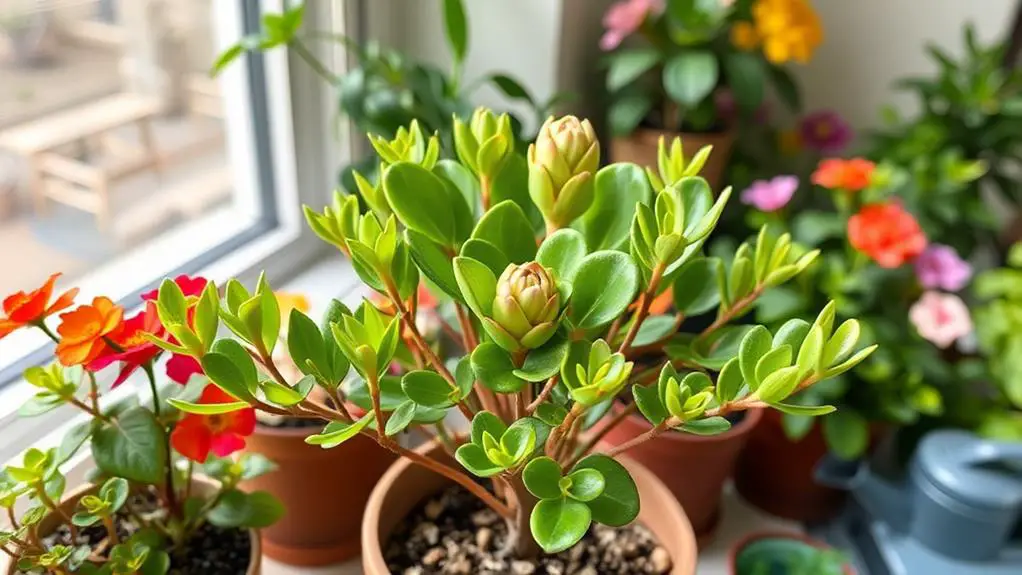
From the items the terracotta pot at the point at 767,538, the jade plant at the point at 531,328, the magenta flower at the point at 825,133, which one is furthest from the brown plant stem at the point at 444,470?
the magenta flower at the point at 825,133

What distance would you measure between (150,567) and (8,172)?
463 millimetres

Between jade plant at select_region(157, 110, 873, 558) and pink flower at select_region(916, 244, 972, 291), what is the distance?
568mm

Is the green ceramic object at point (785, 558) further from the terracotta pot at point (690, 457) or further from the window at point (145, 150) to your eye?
the window at point (145, 150)

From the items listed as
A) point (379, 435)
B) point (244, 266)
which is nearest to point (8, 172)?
point (244, 266)

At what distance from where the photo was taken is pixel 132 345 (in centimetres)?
61

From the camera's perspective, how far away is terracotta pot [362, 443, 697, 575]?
2.37ft

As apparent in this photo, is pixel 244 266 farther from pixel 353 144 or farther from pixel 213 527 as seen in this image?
pixel 213 527

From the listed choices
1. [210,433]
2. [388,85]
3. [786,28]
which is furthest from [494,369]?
[786,28]

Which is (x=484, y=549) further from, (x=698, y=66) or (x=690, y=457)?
(x=698, y=66)

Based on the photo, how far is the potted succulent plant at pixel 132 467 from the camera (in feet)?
1.92

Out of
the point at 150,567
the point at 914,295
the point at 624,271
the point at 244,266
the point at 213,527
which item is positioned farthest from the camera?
the point at 914,295

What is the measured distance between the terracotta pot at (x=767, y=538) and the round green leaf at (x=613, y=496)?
49cm

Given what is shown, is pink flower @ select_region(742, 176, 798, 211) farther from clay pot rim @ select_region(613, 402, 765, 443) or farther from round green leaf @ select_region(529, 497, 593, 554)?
round green leaf @ select_region(529, 497, 593, 554)

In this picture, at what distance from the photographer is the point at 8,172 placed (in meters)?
0.90
